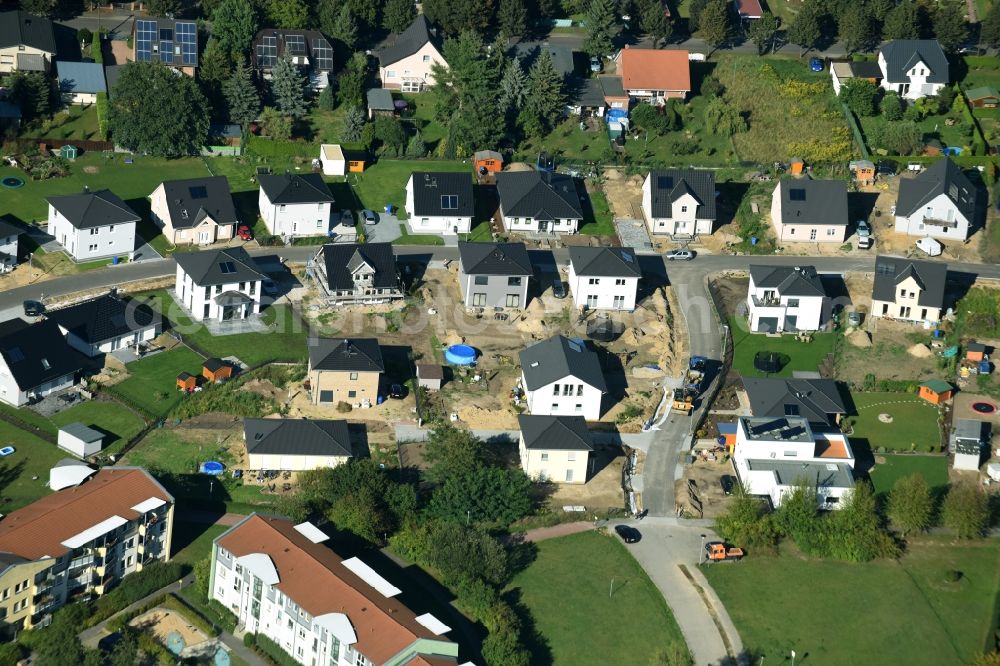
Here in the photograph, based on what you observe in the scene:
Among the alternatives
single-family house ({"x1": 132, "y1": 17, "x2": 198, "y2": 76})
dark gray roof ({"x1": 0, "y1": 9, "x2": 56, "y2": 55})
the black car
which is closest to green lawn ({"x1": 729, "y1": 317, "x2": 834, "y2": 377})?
the black car

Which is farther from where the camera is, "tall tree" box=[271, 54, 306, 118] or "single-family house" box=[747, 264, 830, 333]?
"tall tree" box=[271, 54, 306, 118]

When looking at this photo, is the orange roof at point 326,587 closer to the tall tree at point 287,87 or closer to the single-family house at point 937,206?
the tall tree at point 287,87

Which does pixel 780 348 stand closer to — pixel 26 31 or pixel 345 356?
pixel 345 356

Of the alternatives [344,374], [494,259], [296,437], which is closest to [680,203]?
[494,259]

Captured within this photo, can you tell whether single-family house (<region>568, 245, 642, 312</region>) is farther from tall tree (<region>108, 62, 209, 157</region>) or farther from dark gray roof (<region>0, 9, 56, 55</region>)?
dark gray roof (<region>0, 9, 56, 55</region>)

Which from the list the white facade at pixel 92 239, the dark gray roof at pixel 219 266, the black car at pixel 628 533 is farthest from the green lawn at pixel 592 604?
the white facade at pixel 92 239

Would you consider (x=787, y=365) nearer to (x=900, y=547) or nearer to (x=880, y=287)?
(x=880, y=287)

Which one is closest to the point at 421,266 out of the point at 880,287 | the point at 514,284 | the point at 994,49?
the point at 514,284
